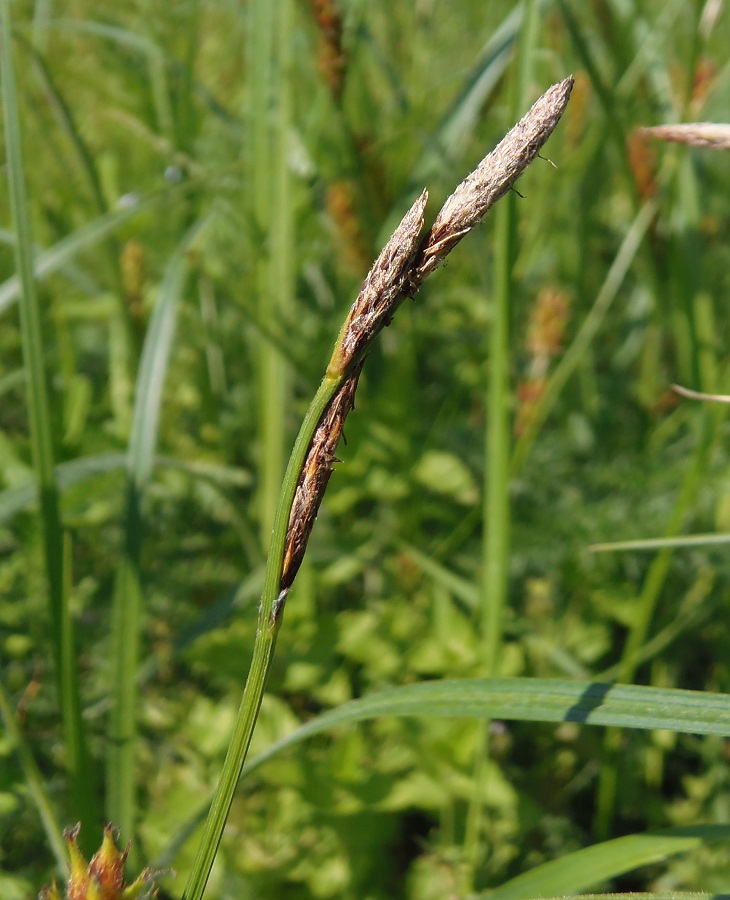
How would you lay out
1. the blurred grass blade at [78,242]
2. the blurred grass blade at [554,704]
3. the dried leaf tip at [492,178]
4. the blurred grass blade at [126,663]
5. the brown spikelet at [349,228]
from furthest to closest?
the brown spikelet at [349,228] → the blurred grass blade at [78,242] → the blurred grass blade at [126,663] → the blurred grass blade at [554,704] → the dried leaf tip at [492,178]

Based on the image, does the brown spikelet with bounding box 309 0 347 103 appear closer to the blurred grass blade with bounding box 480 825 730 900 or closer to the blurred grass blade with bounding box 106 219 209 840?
the blurred grass blade with bounding box 106 219 209 840

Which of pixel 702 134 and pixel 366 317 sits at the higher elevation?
pixel 702 134

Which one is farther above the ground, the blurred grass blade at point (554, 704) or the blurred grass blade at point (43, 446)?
the blurred grass blade at point (43, 446)

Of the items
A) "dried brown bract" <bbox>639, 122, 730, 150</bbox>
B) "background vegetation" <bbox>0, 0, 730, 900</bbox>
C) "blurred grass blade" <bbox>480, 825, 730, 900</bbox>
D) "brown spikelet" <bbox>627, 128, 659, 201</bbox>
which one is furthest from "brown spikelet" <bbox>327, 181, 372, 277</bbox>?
"blurred grass blade" <bbox>480, 825, 730, 900</bbox>

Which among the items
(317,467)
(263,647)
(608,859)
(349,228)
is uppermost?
(349,228)

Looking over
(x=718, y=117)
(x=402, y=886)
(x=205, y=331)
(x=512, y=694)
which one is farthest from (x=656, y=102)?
(x=402, y=886)

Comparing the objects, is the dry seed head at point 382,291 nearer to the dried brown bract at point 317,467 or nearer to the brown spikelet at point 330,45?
the dried brown bract at point 317,467

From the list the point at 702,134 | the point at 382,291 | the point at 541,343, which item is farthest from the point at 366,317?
the point at 541,343

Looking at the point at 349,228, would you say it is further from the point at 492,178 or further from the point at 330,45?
the point at 492,178

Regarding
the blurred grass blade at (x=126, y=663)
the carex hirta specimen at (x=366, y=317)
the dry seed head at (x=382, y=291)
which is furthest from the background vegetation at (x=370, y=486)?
the dry seed head at (x=382, y=291)
